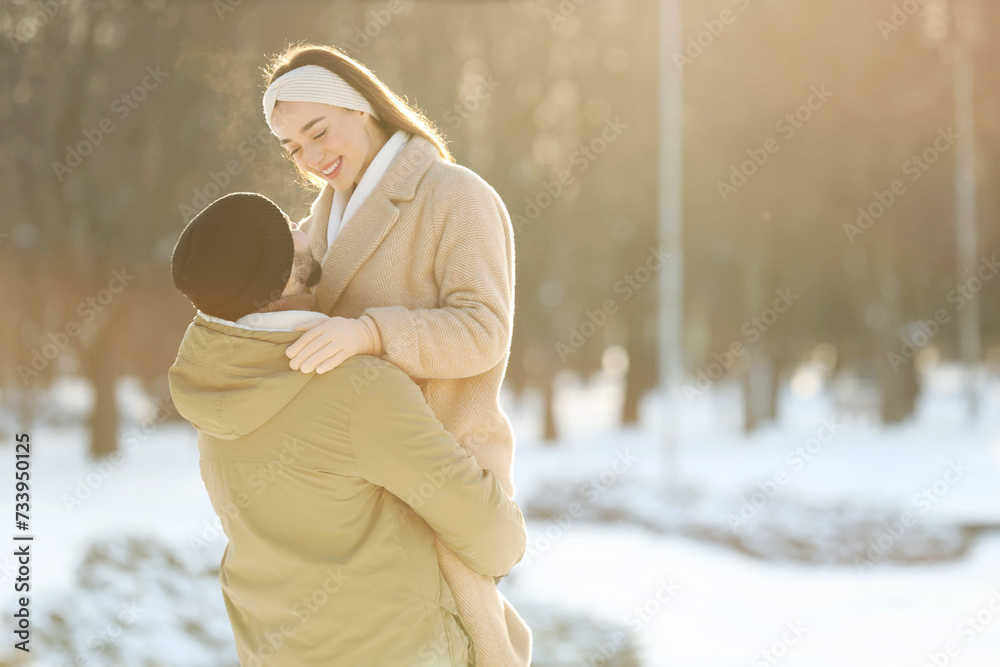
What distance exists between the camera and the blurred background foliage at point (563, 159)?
12.8 metres

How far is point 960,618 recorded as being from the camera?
7.38m

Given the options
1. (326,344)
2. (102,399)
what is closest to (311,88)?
(326,344)

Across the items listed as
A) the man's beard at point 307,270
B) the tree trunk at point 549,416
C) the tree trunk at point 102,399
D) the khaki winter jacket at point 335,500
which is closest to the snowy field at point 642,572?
the tree trunk at point 102,399

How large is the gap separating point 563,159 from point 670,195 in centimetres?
210

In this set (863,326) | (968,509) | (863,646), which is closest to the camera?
(863,646)

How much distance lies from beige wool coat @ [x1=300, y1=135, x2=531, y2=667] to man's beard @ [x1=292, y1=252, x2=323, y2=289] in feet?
0.41

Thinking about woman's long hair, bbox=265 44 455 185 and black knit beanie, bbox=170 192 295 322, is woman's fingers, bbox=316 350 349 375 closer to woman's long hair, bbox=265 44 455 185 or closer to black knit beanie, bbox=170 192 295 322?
black knit beanie, bbox=170 192 295 322

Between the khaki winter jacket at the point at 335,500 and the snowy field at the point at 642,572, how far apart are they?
4.22 m

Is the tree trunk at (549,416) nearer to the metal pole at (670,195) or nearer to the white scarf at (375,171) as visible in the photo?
the metal pole at (670,195)

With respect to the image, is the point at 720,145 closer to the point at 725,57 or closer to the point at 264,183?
the point at 725,57

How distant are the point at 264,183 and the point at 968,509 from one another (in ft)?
31.9

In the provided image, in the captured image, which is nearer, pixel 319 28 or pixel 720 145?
pixel 319 28

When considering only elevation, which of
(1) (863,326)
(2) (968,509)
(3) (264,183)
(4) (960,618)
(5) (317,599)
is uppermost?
(5) (317,599)

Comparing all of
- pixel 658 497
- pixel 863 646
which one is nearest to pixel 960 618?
pixel 863 646
